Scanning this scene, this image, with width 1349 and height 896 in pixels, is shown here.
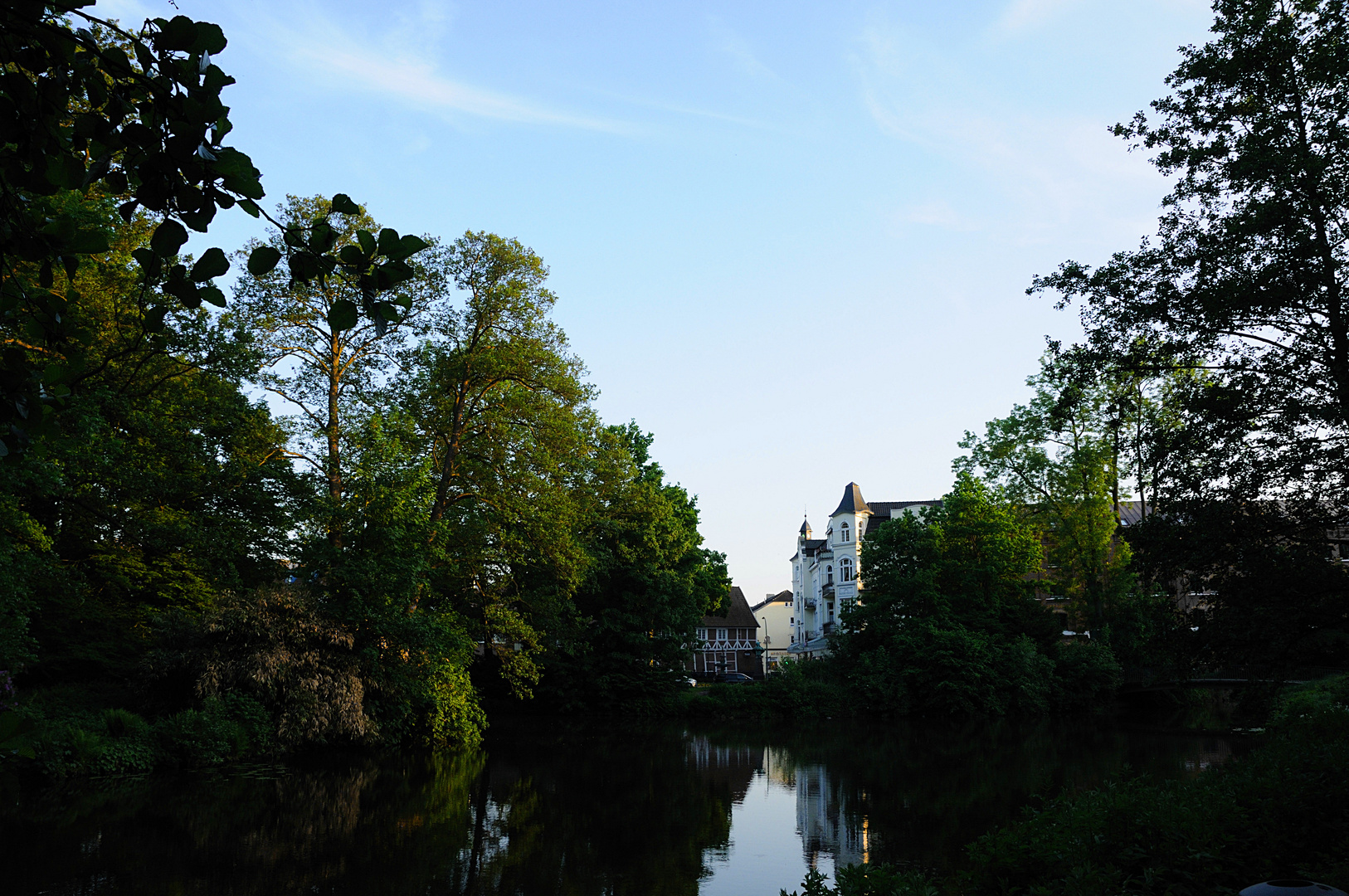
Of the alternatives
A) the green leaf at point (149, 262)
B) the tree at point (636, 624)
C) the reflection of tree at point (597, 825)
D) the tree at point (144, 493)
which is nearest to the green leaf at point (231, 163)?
the green leaf at point (149, 262)

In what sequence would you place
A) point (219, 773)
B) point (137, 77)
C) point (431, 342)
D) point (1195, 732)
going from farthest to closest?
point (1195, 732)
point (431, 342)
point (219, 773)
point (137, 77)

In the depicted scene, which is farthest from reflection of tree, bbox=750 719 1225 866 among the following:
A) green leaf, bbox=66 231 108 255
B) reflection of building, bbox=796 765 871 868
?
green leaf, bbox=66 231 108 255

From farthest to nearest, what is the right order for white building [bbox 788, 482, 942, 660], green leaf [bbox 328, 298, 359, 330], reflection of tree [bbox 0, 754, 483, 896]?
white building [bbox 788, 482, 942, 660], reflection of tree [bbox 0, 754, 483, 896], green leaf [bbox 328, 298, 359, 330]

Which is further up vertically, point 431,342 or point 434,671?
point 431,342

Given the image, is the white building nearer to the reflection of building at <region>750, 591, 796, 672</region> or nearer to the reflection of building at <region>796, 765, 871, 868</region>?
the reflection of building at <region>750, 591, 796, 672</region>

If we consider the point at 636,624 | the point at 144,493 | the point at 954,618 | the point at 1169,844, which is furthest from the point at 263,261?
the point at 954,618

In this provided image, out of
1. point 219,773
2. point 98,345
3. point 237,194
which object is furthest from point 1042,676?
point 237,194

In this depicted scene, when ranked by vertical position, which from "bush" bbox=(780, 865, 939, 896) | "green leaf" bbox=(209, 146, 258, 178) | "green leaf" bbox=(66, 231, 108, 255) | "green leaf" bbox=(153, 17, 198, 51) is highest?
"green leaf" bbox=(153, 17, 198, 51)

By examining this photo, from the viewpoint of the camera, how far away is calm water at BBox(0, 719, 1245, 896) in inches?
453

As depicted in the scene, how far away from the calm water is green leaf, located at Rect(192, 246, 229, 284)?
10.2m

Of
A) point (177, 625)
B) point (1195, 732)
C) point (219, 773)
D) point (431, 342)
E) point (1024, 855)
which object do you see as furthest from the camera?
point (1195, 732)

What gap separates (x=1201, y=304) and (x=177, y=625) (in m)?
22.3

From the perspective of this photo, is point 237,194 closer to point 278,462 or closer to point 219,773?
point 219,773

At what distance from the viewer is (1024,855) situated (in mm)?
8258
